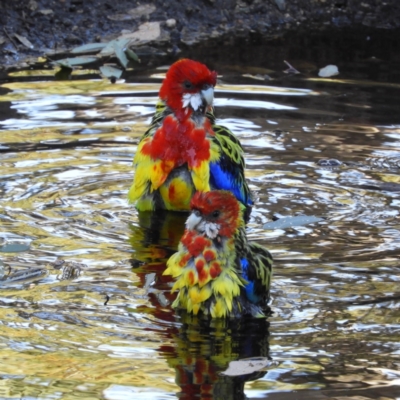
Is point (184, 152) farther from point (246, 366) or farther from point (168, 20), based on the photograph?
point (168, 20)

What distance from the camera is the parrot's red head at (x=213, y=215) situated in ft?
16.9

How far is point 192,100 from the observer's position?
6.84 metres

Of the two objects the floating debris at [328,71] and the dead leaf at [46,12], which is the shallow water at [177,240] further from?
the dead leaf at [46,12]

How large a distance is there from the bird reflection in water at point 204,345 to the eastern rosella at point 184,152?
0.88 metres

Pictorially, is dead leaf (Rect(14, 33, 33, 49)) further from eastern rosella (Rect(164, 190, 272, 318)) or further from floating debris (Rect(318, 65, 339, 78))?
eastern rosella (Rect(164, 190, 272, 318))

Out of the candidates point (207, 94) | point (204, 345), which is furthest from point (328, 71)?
point (204, 345)

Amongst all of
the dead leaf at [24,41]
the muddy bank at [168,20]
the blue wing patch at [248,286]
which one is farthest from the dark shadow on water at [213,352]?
the dead leaf at [24,41]

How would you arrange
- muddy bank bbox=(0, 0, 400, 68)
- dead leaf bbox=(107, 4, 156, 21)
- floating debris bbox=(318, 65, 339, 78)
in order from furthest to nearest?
dead leaf bbox=(107, 4, 156, 21) < muddy bank bbox=(0, 0, 400, 68) < floating debris bbox=(318, 65, 339, 78)

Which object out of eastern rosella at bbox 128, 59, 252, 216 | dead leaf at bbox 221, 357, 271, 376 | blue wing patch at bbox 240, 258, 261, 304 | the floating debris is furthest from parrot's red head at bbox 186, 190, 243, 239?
the floating debris

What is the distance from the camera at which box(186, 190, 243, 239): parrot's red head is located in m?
5.15

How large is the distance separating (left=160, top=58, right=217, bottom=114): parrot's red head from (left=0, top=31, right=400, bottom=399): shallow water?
29.9 inches

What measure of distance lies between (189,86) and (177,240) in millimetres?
1017

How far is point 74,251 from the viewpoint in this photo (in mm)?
6133

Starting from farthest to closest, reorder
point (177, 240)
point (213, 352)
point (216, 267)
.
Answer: point (177, 240), point (216, 267), point (213, 352)
